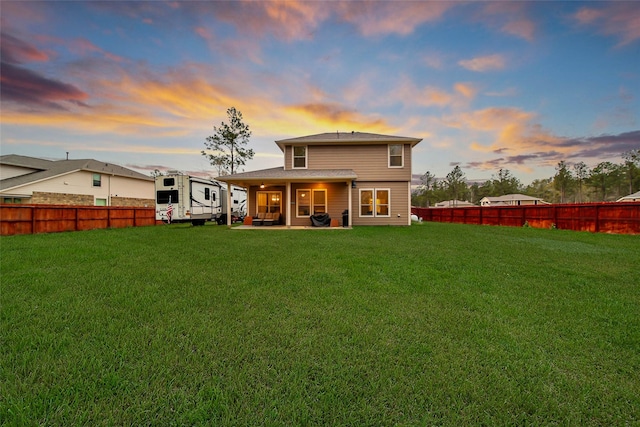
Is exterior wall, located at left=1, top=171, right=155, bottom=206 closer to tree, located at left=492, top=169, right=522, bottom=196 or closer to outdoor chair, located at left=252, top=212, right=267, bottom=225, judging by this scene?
outdoor chair, located at left=252, top=212, right=267, bottom=225

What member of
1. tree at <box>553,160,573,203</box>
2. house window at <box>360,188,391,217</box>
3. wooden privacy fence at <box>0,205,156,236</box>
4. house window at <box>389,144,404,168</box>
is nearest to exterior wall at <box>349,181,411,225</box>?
house window at <box>360,188,391,217</box>

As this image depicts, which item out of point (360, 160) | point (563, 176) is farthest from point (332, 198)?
point (563, 176)

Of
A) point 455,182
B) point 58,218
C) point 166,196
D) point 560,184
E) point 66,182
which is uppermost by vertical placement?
point 455,182

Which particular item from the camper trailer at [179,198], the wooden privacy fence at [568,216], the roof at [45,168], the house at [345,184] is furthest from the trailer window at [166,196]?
the wooden privacy fence at [568,216]

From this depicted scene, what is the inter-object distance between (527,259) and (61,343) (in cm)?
885

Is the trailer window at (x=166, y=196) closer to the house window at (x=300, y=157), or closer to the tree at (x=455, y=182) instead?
the house window at (x=300, y=157)

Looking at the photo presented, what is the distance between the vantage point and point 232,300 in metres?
3.77

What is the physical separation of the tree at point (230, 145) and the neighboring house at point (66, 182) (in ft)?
25.9

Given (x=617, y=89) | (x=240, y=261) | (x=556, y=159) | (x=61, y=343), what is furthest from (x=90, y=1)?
(x=556, y=159)

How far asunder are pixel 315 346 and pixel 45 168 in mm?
31735

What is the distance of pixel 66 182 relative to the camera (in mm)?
21297

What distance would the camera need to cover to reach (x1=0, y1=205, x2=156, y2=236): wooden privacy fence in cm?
1029

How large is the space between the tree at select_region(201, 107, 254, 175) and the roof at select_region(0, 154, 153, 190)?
8192mm

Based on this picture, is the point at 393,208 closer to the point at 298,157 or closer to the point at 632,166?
the point at 298,157
